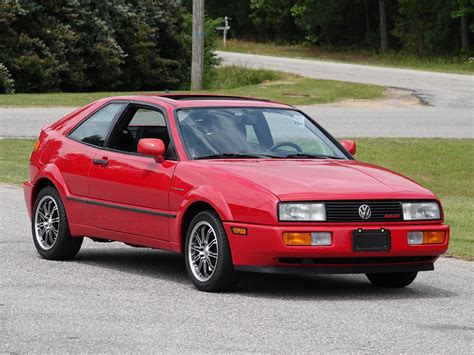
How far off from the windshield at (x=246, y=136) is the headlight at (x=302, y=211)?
1141 millimetres

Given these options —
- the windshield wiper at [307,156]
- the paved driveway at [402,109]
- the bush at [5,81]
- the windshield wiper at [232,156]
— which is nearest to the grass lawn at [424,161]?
the paved driveway at [402,109]

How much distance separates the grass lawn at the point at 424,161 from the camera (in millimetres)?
19378

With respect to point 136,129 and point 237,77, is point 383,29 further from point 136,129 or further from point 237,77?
point 136,129

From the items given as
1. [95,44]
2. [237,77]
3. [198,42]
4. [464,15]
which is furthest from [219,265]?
[464,15]

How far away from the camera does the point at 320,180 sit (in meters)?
9.55

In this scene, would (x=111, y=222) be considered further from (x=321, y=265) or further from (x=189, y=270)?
(x=321, y=265)

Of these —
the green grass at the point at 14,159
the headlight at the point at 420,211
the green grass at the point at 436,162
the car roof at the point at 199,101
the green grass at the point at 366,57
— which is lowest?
the green grass at the point at 366,57

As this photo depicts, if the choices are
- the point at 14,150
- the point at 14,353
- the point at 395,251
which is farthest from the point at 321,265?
the point at 14,150

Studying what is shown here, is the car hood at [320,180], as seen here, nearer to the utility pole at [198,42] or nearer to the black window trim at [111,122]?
the black window trim at [111,122]

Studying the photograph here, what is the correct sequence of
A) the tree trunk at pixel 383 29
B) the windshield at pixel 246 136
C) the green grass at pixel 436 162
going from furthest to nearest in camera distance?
the tree trunk at pixel 383 29, the green grass at pixel 436 162, the windshield at pixel 246 136

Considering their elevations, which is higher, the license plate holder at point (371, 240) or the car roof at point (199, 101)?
the car roof at point (199, 101)

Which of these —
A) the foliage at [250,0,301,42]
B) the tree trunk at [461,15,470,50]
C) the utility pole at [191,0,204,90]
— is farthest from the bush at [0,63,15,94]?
the foliage at [250,0,301,42]

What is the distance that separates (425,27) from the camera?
2798 inches

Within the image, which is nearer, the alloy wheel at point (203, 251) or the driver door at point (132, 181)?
the alloy wheel at point (203, 251)
